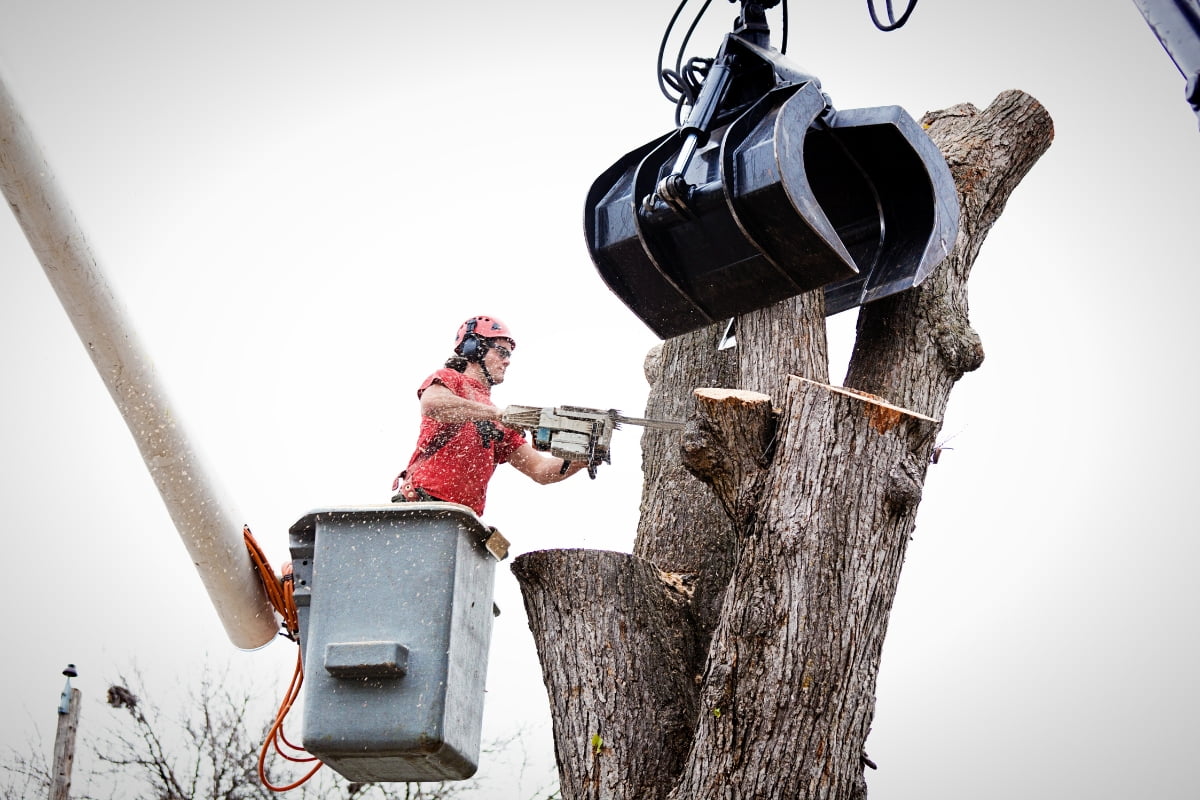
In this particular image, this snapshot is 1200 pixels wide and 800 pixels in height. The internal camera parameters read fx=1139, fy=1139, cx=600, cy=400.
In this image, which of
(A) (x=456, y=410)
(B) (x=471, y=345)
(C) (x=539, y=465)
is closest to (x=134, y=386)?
(A) (x=456, y=410)

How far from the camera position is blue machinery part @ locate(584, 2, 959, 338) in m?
3.65

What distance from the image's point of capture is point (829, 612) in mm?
3271

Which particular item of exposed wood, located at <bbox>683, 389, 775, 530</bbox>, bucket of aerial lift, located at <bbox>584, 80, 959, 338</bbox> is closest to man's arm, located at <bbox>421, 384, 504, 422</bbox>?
bucket of aerial lift, located at <bbox>584, 80, 959, 338</bbox>

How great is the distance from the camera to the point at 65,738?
7.46 meters

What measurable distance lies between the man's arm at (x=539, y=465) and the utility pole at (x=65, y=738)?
159 inches

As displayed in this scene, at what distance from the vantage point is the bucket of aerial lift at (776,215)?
3.64 metres

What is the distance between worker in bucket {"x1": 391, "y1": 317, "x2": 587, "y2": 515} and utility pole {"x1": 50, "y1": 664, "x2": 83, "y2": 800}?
3899 mm

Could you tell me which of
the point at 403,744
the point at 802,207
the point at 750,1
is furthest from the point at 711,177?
the point at 403,744

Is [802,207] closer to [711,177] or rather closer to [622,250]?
[711,177]

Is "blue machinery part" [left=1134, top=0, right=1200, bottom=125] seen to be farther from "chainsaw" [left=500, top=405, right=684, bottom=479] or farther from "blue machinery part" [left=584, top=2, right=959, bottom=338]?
"chainsaw" [left=500, top=405, right=684, bottom=479]

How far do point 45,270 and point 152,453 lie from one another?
2.37 ft

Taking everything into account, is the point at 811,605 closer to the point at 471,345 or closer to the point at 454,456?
the point at 454,456

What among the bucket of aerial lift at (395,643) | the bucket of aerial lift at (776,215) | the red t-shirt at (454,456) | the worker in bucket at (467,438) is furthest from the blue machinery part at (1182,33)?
the red t-shirt at (454,456)

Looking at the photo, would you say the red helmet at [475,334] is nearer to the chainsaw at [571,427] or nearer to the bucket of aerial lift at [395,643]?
the chainsaw at [571,427]
